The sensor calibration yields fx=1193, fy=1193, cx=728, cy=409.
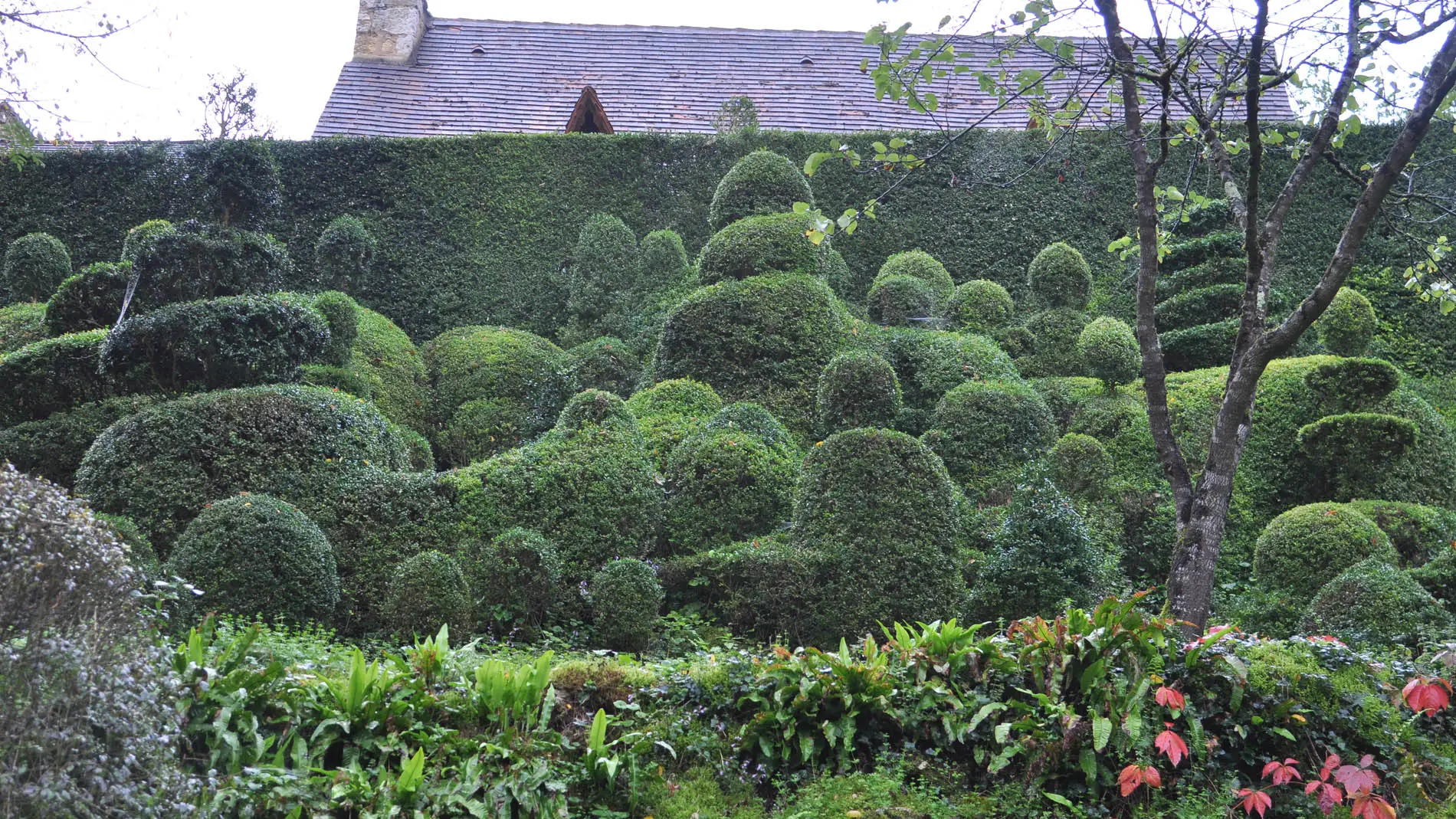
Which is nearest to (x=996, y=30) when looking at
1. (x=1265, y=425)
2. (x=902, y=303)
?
(x=1265, y=425)

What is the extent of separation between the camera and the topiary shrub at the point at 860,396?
1106 centimetres

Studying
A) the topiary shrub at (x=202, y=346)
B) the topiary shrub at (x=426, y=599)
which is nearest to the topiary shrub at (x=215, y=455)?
the topiary shrub at (x=202, y=346)

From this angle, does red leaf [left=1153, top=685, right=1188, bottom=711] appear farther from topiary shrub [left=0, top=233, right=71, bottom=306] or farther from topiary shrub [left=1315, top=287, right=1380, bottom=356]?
topiary shrub [left=0, top=233, right=71, bottom=306]

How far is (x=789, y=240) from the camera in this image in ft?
45.3

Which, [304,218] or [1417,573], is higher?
[304,218]

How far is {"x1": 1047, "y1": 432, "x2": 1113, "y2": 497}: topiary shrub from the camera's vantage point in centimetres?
1076

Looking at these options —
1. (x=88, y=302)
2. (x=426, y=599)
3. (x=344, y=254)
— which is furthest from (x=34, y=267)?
(x=426, y=599)

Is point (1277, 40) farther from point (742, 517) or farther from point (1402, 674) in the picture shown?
point (742, 517)

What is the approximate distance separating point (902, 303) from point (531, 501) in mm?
6451

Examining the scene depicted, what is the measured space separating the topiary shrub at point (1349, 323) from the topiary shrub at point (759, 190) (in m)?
5.96

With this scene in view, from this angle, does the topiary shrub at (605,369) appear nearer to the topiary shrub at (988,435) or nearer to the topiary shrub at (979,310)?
the topiary shrub at (988,435)

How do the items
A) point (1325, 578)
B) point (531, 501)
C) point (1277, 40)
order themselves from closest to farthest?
point (1277, 40)
point (1325, 578)
point (531, 501)

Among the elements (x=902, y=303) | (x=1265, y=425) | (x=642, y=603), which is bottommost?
(x=642, y=603)

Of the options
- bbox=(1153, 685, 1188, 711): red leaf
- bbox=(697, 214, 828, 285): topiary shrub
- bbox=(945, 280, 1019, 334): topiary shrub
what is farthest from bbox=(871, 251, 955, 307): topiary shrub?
bbox=(1153, 685, 1188, 711): red leaf
